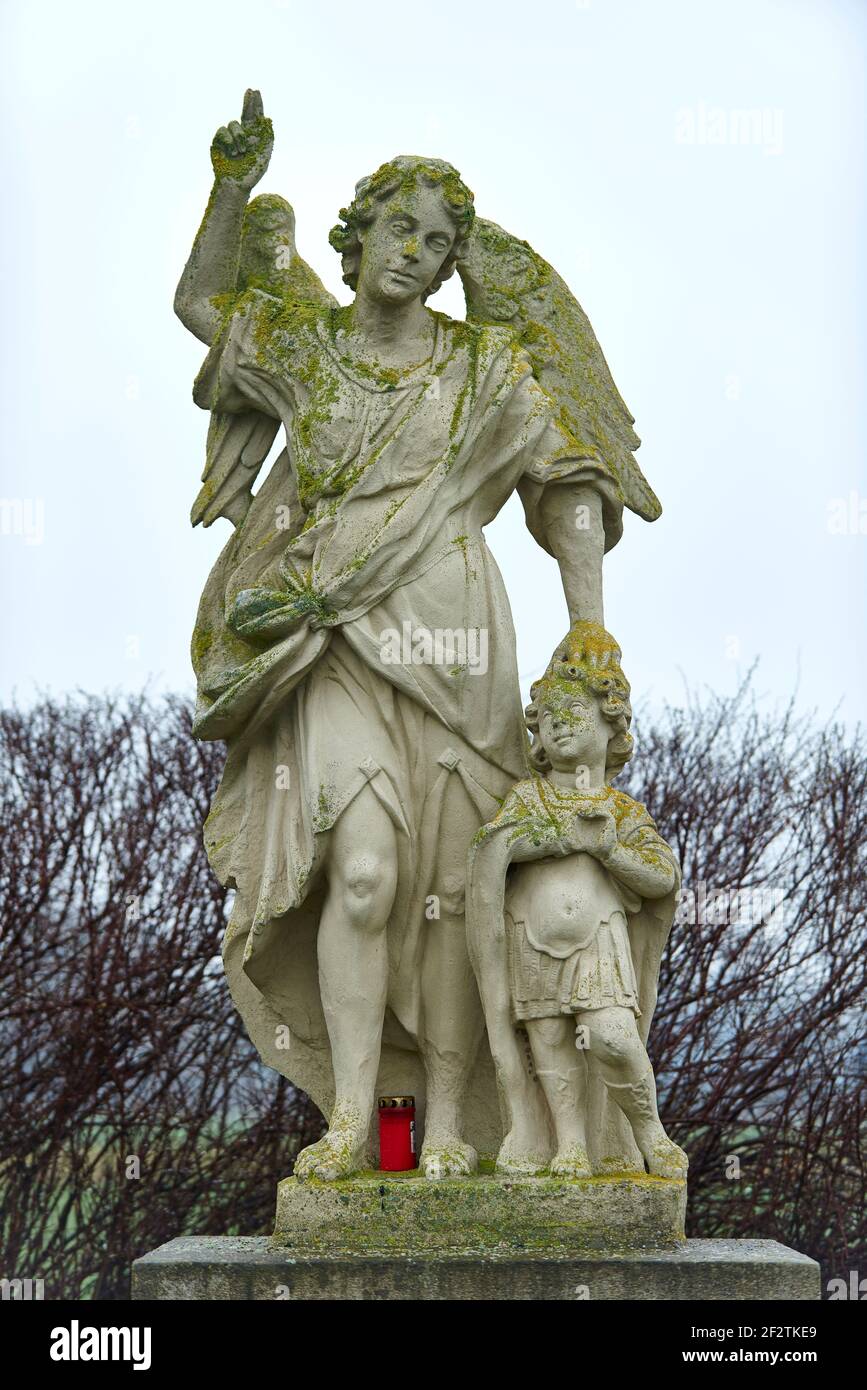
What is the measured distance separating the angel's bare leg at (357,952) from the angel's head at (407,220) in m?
1.66

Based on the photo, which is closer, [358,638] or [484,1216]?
[484,1216]

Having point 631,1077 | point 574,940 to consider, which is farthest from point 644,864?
point 631,1077

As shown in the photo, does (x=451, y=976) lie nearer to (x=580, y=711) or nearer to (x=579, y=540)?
(x=580, y=711)

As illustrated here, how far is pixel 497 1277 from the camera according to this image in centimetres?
563

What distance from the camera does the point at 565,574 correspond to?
664cm

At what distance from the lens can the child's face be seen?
6.11m

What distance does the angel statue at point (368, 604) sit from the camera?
6.14 m

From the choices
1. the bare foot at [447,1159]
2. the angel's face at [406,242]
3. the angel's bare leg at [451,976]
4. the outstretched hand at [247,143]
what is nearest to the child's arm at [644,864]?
the angel's bare leg at [451,976]

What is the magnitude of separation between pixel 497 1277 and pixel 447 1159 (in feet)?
1.51

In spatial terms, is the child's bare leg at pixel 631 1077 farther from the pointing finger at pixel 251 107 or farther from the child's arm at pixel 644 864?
the pointing finger at pixel 251 107

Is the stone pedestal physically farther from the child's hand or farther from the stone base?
the child's hand
